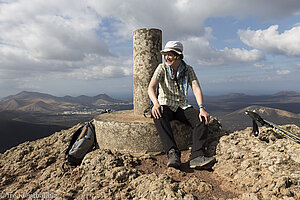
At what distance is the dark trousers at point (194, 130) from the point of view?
11.9ft

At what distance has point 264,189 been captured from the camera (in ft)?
8.96

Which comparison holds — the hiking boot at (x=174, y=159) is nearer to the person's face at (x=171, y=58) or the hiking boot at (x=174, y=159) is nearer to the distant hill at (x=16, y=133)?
the person's face at (x=171, y=58)

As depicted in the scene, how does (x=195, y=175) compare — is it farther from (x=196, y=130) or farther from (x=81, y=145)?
(x=81, y=145)

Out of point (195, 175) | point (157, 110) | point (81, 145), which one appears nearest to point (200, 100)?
point (157, 110)

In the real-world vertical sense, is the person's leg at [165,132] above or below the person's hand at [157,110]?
below

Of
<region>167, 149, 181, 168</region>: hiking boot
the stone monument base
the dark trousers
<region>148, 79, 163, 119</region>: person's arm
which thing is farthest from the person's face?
<region>167, 149, 181, 168</region>: hiking boot

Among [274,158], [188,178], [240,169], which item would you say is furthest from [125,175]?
[274,158]

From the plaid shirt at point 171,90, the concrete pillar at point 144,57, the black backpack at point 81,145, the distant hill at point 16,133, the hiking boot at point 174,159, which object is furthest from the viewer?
the distant hill at point 16,133

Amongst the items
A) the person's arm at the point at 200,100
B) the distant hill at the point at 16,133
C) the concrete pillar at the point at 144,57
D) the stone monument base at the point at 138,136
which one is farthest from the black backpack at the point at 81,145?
the distant hill at the point at 16,133

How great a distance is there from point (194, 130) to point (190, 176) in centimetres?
86

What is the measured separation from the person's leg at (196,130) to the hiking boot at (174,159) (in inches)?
12.7

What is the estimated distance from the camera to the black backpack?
462 cm

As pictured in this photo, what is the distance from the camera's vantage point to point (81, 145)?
4.71 meters

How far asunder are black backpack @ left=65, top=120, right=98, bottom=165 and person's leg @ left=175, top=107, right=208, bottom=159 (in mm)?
2463
